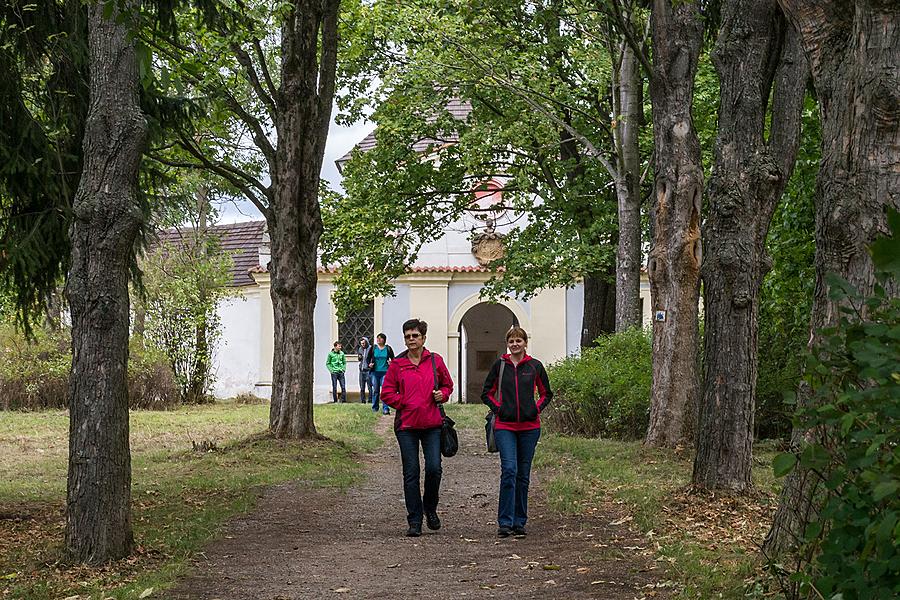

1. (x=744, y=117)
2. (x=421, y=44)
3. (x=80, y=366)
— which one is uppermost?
(x=421, y=44)

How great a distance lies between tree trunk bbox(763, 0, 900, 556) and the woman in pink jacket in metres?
4.18

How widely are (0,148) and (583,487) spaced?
22.5ft

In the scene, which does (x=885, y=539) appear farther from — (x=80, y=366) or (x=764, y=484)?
(x=764, y=484)

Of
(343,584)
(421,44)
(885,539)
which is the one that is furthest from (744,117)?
(421,44)

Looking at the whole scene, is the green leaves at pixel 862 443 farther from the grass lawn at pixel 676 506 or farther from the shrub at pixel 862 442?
the grass lawn at pixel 676 506

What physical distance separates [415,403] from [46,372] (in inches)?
861

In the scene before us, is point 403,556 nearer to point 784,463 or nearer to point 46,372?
point 784,463

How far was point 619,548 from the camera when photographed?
905cm

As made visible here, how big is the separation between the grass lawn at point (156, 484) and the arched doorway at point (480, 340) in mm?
16177

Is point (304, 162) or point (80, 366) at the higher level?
point (304, 162)

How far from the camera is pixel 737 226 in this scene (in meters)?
10.6

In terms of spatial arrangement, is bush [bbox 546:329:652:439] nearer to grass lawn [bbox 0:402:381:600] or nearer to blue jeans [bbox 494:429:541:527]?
grass lawn [bbox 0:402:381:600]

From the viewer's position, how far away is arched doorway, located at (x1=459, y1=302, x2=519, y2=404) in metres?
42.5

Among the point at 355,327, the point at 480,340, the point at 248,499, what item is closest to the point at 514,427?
the point at 248,499
